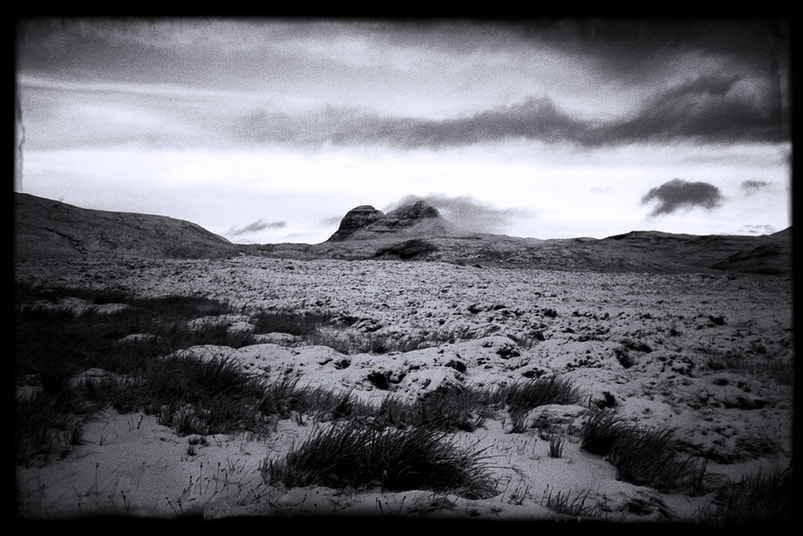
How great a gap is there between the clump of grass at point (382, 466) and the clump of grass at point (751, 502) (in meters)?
1.10

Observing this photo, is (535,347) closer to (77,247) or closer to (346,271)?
(346,271)

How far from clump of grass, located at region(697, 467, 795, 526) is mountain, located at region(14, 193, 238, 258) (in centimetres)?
2103

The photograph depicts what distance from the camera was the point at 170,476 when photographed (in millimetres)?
2195

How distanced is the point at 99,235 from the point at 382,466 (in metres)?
24.4

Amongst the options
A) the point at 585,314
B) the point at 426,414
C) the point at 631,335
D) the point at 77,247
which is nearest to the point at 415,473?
the point at 426,414

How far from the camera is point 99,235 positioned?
2088 cm

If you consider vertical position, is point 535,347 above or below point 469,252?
below

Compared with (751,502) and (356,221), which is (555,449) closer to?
(751,502)

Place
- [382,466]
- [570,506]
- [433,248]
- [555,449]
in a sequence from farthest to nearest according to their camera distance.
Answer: [433,248], [555,449], [382,466], [570,506]

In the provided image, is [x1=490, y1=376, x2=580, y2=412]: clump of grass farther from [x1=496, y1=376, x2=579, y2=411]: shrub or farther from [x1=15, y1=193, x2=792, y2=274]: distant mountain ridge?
[x1=15, y1=193, x2=792, y2=274]: distant mountain ridge

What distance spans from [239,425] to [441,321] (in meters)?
5.05

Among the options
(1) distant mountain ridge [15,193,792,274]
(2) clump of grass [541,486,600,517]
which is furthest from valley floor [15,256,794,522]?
(1) distant mountain ridge [15,193,792,274]

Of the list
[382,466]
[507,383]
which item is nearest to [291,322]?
[507,383]

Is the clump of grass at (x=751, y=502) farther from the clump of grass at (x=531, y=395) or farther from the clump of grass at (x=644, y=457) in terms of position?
the clump of grass at (x=531, y=395)
